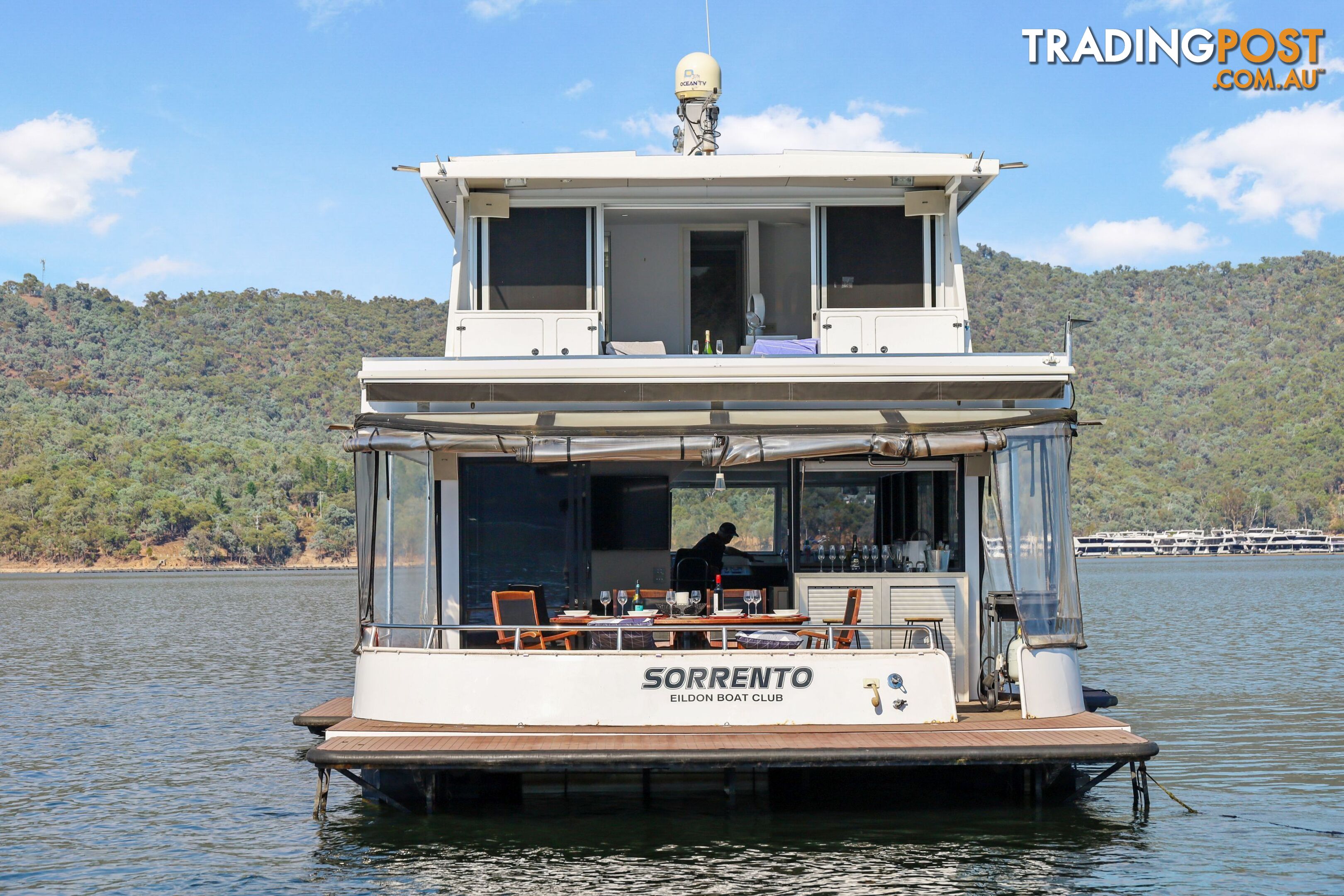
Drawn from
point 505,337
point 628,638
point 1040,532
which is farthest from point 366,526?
point 1040,532

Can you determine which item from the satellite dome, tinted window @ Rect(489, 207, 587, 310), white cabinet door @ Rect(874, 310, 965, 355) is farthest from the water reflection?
the satellite dome

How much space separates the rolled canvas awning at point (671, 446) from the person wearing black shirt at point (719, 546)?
8.55ft

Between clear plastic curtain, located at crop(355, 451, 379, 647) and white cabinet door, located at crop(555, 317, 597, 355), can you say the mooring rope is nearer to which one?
white cabinet door, located at crop(555, 317, 597, 355)

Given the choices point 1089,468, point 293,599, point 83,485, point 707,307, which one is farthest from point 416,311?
point 707,307

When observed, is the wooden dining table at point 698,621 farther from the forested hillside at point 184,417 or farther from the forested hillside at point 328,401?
the forested hillside at point 184,417

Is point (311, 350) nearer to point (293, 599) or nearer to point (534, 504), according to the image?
point (293, 599)

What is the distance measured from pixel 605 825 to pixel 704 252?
6.06 metres

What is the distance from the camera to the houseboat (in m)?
9.61

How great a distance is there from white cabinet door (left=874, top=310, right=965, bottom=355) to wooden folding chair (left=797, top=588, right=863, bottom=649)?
247 cm

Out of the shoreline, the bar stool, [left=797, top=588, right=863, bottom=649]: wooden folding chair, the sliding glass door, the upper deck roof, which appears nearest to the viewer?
the bar stool

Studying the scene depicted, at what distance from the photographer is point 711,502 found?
12414mm

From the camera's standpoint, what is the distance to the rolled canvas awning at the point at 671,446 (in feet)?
31.6

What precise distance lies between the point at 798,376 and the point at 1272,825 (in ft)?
17.2

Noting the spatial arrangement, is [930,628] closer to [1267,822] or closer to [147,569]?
[1267,822]
